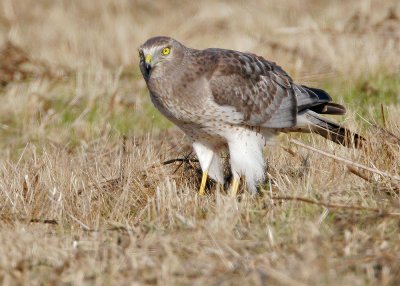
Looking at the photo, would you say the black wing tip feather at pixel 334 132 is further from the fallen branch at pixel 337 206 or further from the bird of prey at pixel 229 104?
the fallen branch at pixel 337 206

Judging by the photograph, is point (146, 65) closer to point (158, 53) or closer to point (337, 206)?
point (158, 53)

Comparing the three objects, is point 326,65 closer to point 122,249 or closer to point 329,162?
point 329,162

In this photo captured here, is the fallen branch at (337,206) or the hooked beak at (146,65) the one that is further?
the hooked beak at (146,65)

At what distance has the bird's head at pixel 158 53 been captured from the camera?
533 centimetres

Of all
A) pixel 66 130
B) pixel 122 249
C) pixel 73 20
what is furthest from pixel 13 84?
pixel 122 249

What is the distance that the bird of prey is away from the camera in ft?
17.6

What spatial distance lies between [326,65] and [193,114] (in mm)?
4161

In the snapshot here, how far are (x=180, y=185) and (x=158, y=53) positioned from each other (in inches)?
41.8

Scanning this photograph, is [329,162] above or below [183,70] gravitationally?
below

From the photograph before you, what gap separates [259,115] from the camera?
5633 mm

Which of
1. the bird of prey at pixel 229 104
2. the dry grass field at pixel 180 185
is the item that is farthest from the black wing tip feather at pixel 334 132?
the dry grass field at pixel 180 185

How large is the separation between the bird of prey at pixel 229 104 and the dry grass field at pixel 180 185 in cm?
20

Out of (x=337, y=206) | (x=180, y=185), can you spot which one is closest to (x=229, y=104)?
(x=180, y=185)

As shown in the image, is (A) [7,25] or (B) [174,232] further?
(A) [7,25]
